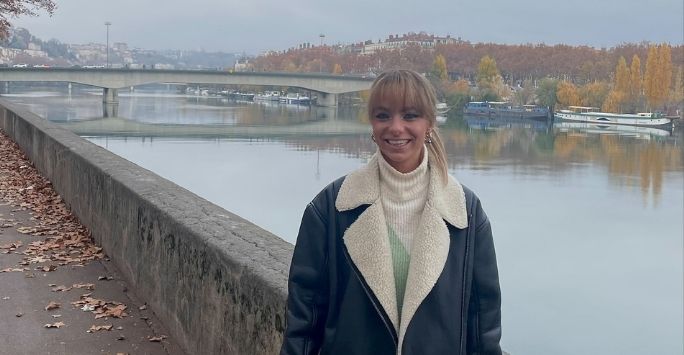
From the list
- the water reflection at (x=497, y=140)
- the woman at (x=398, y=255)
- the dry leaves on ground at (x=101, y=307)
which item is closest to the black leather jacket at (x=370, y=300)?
the woman at (x=398, y=255)

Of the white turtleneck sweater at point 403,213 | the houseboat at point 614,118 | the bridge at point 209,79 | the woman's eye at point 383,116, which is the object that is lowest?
the houseboat at point 614,118

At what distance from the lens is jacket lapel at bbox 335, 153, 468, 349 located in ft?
7.23

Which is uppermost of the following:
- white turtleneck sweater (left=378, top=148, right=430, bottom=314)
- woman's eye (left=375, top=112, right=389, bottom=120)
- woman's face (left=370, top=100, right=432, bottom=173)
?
woman's eye (left=375, top=112, right=389, bottom=120)

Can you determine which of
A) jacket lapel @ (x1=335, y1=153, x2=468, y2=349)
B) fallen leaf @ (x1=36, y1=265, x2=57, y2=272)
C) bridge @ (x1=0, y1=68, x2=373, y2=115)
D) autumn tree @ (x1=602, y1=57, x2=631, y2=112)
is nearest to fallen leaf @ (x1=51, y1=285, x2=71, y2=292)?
fallen leaf @ (x1=36, y1=265, x2=57, y2=272)

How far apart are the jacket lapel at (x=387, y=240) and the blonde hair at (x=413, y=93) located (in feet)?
0.19

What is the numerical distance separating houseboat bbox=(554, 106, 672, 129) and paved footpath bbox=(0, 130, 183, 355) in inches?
2763

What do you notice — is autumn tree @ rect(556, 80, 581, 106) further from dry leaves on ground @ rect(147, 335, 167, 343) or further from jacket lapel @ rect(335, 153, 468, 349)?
jacket lapel @ rect(335, 153, 468, 349)

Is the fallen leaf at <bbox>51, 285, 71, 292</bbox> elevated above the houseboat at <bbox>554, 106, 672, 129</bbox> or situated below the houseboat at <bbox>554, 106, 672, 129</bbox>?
above

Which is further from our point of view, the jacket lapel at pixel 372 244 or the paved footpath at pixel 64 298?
the paved footpath at pixel 64 298

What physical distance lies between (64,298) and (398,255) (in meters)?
4.13

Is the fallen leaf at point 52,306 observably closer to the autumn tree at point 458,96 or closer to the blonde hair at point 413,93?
the blonde hair at point 413,93

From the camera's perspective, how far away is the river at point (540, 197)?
15.5 metres

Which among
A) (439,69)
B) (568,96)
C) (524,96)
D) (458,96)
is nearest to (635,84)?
(568,96)

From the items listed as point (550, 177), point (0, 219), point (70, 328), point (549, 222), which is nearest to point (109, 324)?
point (70, 328)
